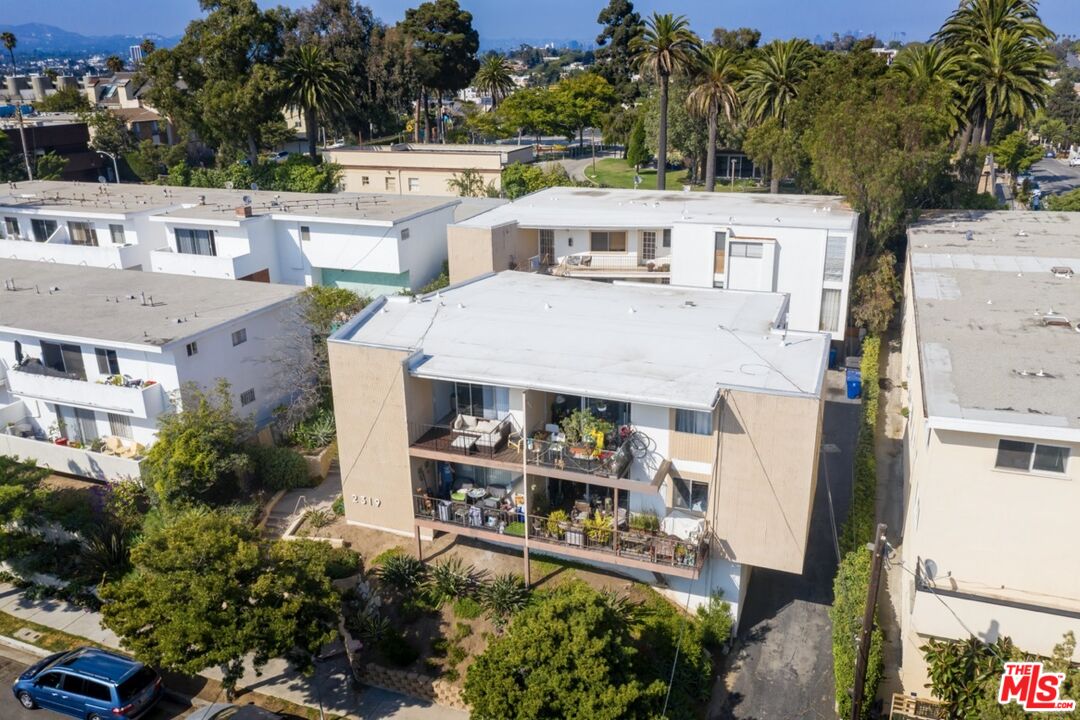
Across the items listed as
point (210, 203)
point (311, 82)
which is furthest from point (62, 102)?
point (210, 203)

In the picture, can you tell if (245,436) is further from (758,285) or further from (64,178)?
(64,178)

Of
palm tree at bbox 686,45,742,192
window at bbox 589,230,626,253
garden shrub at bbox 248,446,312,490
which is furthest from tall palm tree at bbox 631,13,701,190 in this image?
garden shrub at bbox 248,446,312,490

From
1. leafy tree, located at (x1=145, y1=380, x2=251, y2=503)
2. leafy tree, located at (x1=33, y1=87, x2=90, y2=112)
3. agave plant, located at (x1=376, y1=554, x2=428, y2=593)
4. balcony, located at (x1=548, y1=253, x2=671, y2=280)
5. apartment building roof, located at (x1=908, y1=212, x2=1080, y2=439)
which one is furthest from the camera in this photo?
leafy tree, located at (x1=33, y1=87, x2=90, y2=112)

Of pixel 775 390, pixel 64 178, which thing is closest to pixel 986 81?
pixel 775 390

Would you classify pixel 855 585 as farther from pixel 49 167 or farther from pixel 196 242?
pixel 49 167

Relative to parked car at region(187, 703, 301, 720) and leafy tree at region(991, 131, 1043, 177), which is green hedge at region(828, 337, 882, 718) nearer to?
parked car at region(187, 703, 301, 720)

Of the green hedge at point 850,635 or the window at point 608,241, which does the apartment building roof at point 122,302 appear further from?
the green hedge at point 850,635

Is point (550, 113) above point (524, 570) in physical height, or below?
above
